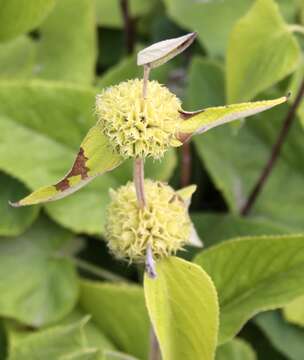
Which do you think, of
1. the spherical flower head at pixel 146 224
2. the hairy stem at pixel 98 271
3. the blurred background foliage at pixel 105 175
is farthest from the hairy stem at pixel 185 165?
the spherical flower head at pixel 146 224

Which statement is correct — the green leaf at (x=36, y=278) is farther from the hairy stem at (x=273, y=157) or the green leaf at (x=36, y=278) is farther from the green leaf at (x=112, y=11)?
the green leaf at (x=112, y=11)

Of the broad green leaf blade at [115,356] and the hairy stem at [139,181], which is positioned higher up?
the hairy stem at [139,181]

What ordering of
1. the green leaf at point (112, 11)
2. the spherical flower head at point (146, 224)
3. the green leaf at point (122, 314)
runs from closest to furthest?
the spherical flower head at point (146, 224)
the green leaf at point (122, 314)
the green leaf at point (112, 11)

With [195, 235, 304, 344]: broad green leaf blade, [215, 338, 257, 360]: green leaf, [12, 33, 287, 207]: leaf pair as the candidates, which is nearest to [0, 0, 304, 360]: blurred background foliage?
[215, 338, 257, 360]: green leaf

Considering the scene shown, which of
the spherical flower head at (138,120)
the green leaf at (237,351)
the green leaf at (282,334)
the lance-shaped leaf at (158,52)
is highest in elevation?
the lance-shaped leaf at (158,52)

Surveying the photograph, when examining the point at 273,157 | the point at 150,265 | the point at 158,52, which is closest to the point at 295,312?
the point at 273,157

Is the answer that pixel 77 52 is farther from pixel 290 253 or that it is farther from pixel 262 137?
pixel 290 253

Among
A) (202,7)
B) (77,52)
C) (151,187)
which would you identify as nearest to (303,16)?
(202,7)
